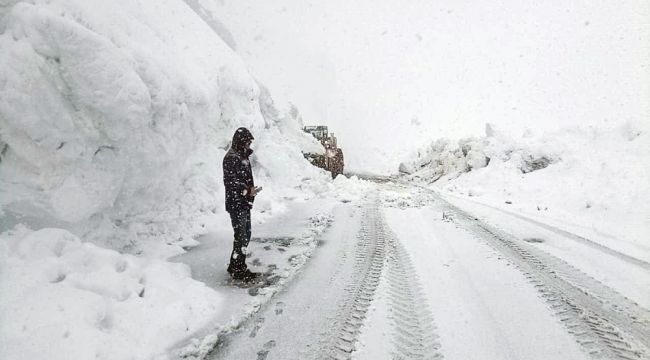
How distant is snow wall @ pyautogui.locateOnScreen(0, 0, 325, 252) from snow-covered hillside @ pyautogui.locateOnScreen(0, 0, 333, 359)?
0.05 feet

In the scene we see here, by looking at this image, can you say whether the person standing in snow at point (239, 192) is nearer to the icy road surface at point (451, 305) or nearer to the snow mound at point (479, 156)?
the icy road surface at point (451, 305)

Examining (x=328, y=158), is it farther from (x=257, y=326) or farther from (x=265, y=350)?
(x=265, y=350)

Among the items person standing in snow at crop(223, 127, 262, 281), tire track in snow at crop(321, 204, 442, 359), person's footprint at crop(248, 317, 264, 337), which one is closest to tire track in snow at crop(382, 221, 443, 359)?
tire track in snow at crop(321, 204, 442, 359)

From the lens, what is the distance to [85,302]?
127 inches

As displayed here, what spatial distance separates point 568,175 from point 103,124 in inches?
577

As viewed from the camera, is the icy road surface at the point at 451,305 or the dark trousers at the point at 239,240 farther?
the dark trousers at the point at 239,240

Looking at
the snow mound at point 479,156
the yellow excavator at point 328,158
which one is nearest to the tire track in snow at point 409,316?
the yellow excavator at point 328,158

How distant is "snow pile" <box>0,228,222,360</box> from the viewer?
2789mm

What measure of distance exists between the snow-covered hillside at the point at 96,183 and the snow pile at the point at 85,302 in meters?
0.01

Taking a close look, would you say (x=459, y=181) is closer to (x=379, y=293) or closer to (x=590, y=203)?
(x=590, y=203)

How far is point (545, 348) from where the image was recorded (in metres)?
3.08

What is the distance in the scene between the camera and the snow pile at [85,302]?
2789 millimetres

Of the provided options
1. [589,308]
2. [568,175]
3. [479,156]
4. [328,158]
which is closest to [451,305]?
[589,308]

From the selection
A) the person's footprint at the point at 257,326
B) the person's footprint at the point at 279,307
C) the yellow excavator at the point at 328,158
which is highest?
the yellow excavator at the point at 328,158
